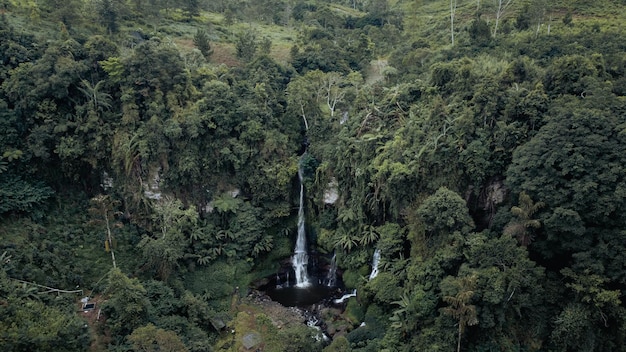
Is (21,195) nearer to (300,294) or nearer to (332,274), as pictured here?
(300,294)

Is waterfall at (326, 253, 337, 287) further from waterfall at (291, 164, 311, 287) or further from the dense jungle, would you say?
waterfall at (291, 164, 311, 287)

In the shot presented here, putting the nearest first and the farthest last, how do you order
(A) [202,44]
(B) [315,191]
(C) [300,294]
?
(C) [300,294] < (B) [315,191] < (A) [202,44]

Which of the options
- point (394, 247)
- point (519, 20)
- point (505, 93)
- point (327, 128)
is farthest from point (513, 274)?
point (519, 20)

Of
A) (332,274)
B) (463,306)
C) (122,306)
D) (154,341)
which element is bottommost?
(332,274)

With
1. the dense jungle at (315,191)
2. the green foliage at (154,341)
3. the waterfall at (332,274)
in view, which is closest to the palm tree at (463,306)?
the dense jungle at (315,191)

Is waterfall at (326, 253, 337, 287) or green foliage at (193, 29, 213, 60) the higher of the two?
green foliage at (193, 29, 213, 60)

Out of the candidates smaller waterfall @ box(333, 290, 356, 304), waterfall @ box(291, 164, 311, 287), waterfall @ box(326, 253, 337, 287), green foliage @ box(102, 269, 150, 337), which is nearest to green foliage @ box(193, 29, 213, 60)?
waterfall @ box(291, 164, 311, 287)

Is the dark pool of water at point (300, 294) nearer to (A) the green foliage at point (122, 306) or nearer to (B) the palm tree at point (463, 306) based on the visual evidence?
(A) the green foliage at point (122, 306)

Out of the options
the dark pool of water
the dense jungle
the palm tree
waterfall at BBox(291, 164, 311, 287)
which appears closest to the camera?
the palm tree

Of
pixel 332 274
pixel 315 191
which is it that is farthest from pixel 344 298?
pixel 315 191
